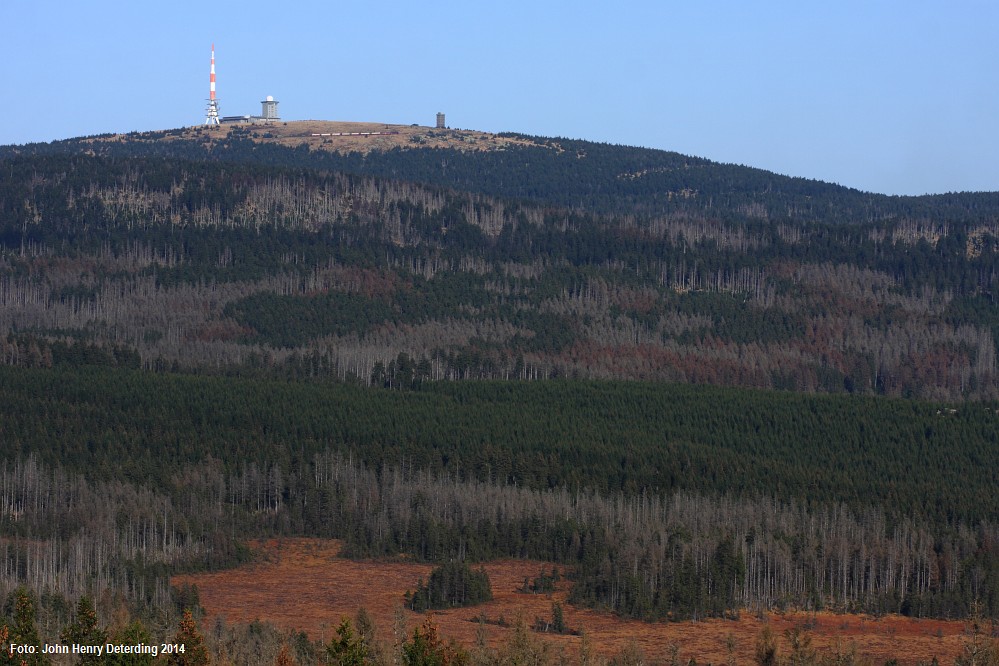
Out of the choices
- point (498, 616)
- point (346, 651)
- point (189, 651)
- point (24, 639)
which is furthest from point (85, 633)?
point (498, 616)

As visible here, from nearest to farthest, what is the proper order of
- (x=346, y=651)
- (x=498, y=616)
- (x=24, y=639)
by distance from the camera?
1. (x=346, y=651)
2. (x=24, y=639)
3. (x=498, y=616)

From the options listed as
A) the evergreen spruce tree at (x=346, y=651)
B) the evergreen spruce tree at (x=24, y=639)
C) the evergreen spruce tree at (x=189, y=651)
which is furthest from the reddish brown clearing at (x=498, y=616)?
the evergreen spruce tree at (x=189, y=651)

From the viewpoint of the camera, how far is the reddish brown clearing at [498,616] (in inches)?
5797

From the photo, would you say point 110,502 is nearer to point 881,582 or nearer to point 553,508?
point 553,508

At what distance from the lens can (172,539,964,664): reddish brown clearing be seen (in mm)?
147250

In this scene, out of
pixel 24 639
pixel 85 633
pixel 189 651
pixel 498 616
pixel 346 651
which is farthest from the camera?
pixel 498 616

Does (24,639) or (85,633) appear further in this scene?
(85,633)

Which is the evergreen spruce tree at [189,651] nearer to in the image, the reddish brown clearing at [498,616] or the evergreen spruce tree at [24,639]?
the evergreen spruce tree at [24,639]

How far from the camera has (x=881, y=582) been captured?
17025 cm

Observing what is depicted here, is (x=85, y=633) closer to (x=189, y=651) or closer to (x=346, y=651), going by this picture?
(x=189, y=651)

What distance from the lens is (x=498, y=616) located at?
15962 cm

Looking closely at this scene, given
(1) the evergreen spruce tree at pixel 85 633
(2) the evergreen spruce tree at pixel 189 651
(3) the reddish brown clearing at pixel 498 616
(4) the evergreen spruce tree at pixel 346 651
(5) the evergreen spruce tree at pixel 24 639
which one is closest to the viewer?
(2) the evergreen spruce tree at pixel 189 651

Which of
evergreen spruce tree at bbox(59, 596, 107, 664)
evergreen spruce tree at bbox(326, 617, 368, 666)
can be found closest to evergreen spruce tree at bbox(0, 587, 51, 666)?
evergreen spruce tree at bbox(59, 596, 107, 664)

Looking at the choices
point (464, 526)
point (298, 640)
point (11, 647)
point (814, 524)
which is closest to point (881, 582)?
point (814, 524)
